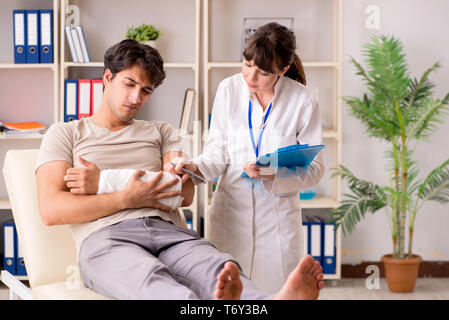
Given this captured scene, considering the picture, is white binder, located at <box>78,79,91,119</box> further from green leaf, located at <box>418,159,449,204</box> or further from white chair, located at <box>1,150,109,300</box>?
green leaf, located at <box>418,159,449,204</box>

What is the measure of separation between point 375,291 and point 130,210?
2075 millimetres

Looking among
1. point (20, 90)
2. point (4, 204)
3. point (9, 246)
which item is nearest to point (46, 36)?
point (20, 90)

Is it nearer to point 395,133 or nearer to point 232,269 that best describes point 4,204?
point 395,133

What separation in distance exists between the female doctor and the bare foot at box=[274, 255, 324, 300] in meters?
0.46

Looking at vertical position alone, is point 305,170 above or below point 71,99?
below

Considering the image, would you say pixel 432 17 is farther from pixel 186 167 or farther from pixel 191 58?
pixel 186 167

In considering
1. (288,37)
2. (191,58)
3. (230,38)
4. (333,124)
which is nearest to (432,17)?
(333,124)

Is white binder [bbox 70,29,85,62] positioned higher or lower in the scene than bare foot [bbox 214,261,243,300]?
higher

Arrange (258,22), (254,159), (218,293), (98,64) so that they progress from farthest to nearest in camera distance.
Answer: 1. (258,22)
2. (98,64)
3. (254,159)
4. (218,293)

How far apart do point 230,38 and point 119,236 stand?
84.1 inches

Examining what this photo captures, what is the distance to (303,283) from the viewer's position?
1.19 m

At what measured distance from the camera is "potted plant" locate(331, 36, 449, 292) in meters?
3.07

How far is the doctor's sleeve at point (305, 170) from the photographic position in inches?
64.0

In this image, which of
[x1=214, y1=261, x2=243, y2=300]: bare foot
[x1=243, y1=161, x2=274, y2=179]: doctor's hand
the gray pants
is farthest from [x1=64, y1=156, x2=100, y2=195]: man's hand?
[x1=214, y1=261, x2=243, y2=300]: bare foot
